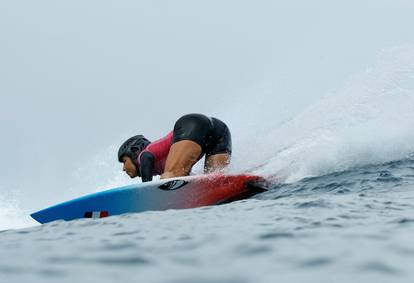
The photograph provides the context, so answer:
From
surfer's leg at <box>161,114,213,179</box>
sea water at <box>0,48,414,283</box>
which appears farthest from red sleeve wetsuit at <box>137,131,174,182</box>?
sea water at <box>0,48,414,283</box>

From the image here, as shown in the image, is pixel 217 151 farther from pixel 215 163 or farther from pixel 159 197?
pixel 159 197

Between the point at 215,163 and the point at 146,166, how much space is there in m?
1.16

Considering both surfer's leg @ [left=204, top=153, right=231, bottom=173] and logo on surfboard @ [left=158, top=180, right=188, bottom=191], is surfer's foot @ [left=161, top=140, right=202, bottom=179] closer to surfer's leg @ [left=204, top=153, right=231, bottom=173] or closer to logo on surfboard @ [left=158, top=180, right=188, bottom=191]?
logo on surfboard @ [left=158, top=180, right=188, bottom=191]

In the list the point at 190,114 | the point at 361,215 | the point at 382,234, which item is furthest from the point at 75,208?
the point at 382,234

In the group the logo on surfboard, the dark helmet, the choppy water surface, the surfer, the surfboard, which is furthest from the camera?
the dark helmet

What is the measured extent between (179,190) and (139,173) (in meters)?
1.37

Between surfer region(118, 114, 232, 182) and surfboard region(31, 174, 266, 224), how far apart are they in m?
0.49

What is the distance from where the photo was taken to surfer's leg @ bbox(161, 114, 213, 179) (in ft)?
25.3

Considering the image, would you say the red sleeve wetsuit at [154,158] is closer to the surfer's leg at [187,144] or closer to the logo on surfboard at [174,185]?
the surfer's leg at [187,144]

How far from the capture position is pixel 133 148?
27.2ft

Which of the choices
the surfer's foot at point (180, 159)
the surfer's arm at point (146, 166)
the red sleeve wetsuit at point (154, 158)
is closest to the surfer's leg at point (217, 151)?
the surfer's foot at point (180, 159)

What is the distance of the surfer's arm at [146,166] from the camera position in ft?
25.0

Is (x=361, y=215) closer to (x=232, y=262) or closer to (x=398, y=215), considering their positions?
(x=398, y=215)

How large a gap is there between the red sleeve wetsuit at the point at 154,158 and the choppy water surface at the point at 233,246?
114 inches
